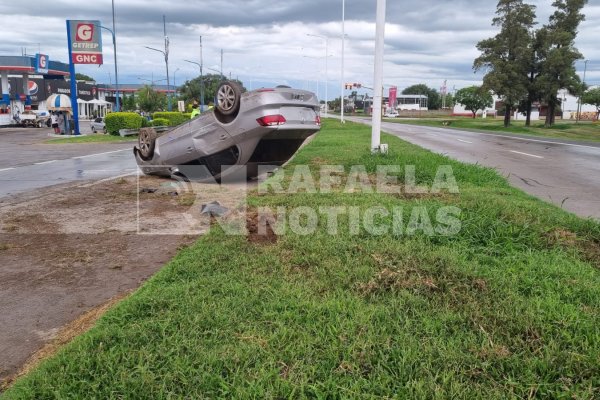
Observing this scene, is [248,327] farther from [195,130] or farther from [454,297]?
[195,130]

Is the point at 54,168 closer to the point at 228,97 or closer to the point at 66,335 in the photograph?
the point at 228,97

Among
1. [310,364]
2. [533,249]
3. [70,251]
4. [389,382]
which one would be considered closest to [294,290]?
[310,364]

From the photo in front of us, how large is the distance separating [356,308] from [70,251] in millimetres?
3533

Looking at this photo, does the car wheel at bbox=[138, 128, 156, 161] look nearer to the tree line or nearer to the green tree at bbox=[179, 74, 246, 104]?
the tree line

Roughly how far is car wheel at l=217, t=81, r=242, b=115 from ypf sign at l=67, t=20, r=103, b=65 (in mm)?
21799

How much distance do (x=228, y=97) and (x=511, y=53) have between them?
42208 mm

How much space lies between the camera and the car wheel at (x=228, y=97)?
8508mm

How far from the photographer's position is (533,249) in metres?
4.65

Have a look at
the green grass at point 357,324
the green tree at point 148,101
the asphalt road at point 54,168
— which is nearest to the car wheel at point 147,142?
the asphalt road at point 54,168

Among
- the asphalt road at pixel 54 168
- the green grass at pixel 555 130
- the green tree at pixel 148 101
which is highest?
the green tree at pixel 148 101

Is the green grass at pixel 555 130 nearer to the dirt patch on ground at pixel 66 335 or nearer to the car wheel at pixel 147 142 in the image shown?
the car wheel at pixel 147 142

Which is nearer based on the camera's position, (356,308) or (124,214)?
(356,308)

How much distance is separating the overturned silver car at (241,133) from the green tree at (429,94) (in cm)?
13625

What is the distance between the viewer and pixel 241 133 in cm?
853
